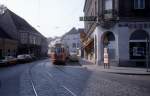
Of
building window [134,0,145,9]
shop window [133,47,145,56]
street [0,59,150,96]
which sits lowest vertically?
street [0,59,150,96]

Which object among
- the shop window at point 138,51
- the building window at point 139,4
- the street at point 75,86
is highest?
the building window at point 139,4

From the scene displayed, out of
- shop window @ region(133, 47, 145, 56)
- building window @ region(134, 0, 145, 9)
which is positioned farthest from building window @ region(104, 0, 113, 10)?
shop window @ region(133, 47, 145, 56)

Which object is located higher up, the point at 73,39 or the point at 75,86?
the point at 73,39

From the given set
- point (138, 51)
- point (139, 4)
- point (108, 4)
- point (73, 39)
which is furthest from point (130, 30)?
point (73, 39)

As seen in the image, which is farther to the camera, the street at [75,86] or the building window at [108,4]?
the building window at [108,4]

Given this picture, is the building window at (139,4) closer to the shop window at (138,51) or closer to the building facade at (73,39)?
the shop window at (138,51)

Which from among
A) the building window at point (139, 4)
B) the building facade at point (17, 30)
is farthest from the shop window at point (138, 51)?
the building facade at point (17, 30)

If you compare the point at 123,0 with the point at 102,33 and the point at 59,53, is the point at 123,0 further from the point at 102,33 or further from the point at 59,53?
the point at 59,53

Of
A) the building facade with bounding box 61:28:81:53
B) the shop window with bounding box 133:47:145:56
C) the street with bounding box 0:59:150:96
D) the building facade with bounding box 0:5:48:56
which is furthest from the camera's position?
the building facade with bounding box 61:28:81:53

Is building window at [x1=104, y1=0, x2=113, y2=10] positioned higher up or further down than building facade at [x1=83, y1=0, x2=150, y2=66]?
higher up

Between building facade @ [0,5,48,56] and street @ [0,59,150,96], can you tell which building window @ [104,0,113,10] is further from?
building facade @ [0,5,48,56]

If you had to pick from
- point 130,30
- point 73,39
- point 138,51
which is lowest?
point 138,51

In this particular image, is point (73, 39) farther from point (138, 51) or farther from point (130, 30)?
point (138, 51)

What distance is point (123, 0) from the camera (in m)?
36.4
